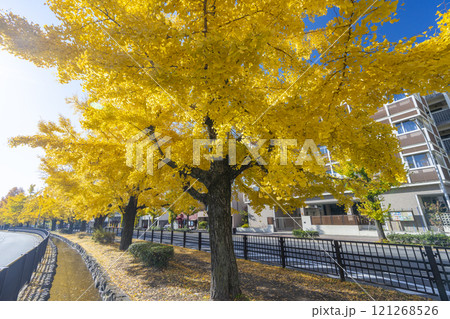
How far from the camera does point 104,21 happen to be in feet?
11.6

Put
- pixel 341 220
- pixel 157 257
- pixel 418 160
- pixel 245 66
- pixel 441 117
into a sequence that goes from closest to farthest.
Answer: pixel 245 66
pixel 157 257
pixel 418 160
pixel 341 220
pixel 441 117

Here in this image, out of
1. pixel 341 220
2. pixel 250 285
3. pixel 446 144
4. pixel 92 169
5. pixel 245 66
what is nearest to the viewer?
pixel 245 66

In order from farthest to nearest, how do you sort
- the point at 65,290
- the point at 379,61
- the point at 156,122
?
the point at 65,290
the point at 156,122
the point at 379,61

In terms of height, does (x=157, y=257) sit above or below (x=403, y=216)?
below

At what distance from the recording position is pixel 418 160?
71.2 feet

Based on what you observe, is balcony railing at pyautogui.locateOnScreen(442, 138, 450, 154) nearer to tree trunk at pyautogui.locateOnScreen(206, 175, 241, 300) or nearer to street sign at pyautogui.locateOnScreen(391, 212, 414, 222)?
street sign at pyautogui.locateOnScreen(391, 212, 414, 222)

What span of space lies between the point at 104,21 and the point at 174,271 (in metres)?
7.81

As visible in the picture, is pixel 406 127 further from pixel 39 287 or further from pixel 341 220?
pixel 39 287

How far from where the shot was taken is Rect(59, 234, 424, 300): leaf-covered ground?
504 centimetres

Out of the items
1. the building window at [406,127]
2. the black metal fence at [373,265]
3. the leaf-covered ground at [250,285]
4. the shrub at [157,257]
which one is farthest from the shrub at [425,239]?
the shrub at [157,257]

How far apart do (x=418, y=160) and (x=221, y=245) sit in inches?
1086

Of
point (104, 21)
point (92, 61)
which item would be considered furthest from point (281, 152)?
point (104, 21)

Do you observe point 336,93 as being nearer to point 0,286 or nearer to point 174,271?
point 174,271

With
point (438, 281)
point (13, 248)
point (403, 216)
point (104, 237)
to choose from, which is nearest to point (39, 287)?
point (104, 237)
